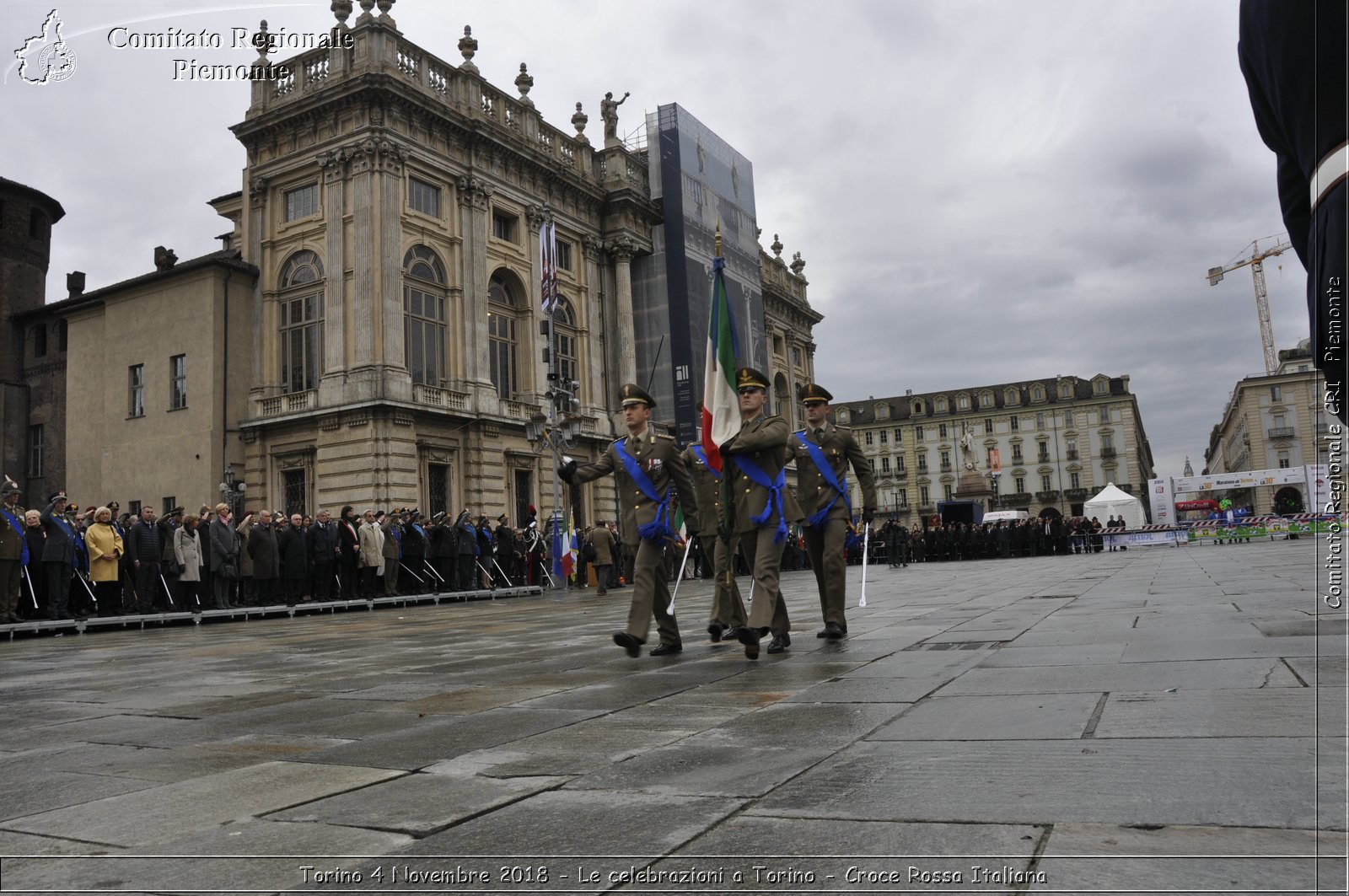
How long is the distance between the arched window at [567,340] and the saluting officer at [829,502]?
97.9 ft

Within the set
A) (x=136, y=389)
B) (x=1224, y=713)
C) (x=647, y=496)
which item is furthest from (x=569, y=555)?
(x=1224, y=713)

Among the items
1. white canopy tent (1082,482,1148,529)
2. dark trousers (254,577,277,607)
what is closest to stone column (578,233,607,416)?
dark trousers (254,577,277,607)

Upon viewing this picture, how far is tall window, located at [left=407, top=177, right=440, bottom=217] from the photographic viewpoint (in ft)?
102

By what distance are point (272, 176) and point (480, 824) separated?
107 feet

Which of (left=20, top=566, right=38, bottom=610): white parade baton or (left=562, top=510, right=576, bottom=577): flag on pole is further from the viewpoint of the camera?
(left=562, top=510, right=576, bottom=577): flag on pole

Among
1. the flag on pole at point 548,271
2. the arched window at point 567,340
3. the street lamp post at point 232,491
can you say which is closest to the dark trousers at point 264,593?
the flag on pole at point 548,271

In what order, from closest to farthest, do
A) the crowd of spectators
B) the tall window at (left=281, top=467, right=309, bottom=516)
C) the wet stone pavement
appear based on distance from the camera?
1. the wet stone pavement
2. the crowd of spectators
3. the tall window at (left=281, top=467, right=309, bottom=516)

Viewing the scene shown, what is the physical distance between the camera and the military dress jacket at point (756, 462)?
7023mm

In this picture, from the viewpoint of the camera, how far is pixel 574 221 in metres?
38.4

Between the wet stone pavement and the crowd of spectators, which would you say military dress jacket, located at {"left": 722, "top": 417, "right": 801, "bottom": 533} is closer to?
the wet stone pavement

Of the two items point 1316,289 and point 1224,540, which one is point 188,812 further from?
point 1224,540

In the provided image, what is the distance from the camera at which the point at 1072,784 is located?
107 inches

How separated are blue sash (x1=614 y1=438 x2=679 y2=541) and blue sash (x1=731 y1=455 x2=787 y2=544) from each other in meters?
0.63

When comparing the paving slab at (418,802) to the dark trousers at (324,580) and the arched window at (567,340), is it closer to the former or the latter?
the dark trousers at (324,580)
